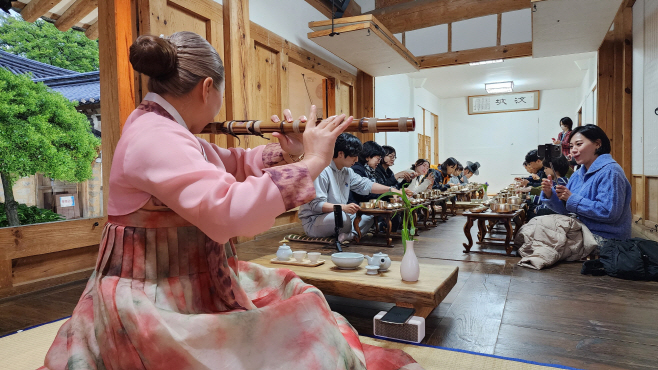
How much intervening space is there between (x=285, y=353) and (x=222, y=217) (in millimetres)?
396

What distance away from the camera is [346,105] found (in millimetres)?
8164

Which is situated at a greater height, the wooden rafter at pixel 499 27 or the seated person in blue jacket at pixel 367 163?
the wooden rafter at pixel 499 27

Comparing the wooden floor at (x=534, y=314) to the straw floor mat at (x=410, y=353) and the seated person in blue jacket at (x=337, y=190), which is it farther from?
the seated person in blue jacket at (x=337, y=190)

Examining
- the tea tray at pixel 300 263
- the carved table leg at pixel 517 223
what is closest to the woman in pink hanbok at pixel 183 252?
the tea tray at pixel 300 263

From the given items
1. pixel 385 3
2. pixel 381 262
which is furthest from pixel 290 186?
pixel 385 3

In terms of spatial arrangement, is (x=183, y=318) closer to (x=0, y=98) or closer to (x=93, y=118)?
(x=0, y=98)

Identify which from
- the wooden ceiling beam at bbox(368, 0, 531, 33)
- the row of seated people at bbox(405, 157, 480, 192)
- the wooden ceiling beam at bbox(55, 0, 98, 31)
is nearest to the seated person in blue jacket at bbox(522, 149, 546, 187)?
the row of seated people at bbox(405, 157, 480, 192)

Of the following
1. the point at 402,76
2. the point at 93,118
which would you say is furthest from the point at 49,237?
the point at 402,76

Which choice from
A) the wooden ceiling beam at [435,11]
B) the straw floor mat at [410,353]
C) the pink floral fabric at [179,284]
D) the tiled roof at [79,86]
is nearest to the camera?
the pink floral fabric at [179,284]

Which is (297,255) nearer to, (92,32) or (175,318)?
(175,318)

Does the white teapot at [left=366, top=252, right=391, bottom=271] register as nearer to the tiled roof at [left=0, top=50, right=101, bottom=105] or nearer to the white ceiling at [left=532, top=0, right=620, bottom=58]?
the tiled roof at [left=0, top=50, right=101, bottom=105]

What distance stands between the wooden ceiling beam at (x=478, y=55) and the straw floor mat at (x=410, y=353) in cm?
658

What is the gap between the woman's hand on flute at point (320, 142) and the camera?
3.62ft

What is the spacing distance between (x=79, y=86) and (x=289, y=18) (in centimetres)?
353
